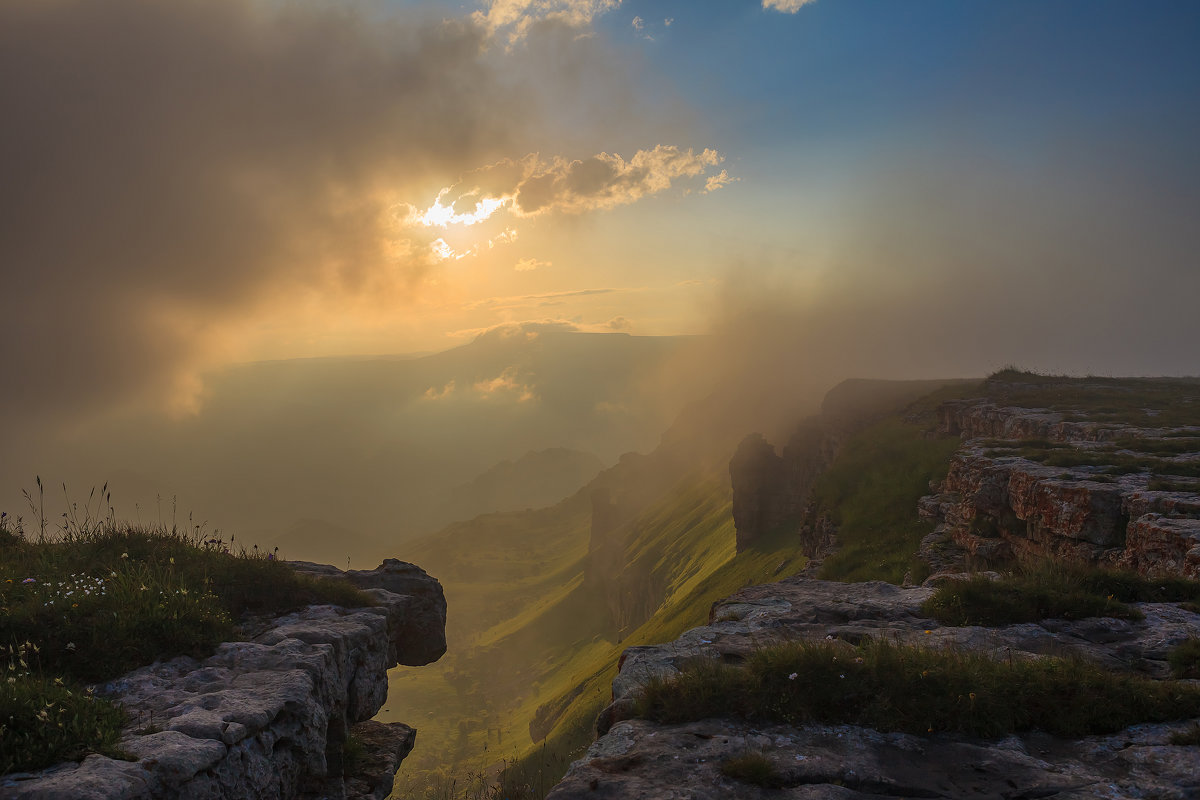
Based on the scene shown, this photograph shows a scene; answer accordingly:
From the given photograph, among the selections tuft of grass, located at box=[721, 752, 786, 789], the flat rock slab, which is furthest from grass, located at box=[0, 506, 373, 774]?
tuft of grass, located at box=[721, 752, 786, 789]

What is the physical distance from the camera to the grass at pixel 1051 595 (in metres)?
11.2

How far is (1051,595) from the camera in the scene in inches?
450

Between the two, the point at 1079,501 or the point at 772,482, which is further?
the point at 772,482

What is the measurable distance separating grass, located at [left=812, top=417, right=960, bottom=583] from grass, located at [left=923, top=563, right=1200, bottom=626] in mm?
9259

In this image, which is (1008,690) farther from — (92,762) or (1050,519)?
(1050,519)

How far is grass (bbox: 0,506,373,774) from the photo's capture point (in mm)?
7566

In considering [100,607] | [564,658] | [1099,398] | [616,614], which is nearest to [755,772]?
[100,607]

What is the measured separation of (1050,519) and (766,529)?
7370 cm

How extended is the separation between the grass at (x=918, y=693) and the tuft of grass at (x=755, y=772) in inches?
47.2

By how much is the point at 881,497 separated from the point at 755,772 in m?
32.2

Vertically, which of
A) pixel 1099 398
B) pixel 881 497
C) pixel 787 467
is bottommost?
pixel 787 467

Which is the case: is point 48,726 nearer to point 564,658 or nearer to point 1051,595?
point 1051,595

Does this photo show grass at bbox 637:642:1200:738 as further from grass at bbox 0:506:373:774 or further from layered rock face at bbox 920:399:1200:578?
grass at bbox 0:506:373:774

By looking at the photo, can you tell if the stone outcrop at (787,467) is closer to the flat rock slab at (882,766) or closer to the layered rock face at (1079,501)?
the layered rock face at (1079,501)
